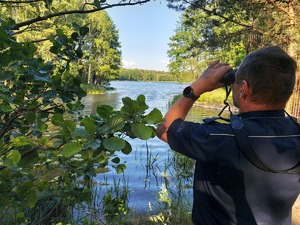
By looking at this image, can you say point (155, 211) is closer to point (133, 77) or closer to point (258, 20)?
point (258, 20)

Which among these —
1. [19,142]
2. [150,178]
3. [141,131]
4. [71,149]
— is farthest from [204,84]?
[150,178]

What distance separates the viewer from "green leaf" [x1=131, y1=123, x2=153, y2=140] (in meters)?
1.13

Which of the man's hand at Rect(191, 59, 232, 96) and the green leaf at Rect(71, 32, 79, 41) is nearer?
the man's hand at Rect(191, 59, 232, 96)

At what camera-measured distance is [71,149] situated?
3.54 ft

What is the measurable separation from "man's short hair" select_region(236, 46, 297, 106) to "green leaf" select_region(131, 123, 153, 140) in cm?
54

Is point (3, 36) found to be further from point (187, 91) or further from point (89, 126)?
point (187, 91)

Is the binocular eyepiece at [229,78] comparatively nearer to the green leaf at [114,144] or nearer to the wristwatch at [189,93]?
the wristwatch at [189,93]

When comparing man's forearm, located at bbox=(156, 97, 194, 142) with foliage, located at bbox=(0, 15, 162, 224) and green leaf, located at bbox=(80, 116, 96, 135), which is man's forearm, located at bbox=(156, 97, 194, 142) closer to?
foliage, located at bbox=(0, 15, 162, 224)

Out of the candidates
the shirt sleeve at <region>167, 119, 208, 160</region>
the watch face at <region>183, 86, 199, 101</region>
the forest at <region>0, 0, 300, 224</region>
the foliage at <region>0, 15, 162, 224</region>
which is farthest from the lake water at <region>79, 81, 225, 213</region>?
the shirt sleeve at <region>167, 119, 208, 160</region>

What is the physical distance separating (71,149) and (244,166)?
2.32 feet

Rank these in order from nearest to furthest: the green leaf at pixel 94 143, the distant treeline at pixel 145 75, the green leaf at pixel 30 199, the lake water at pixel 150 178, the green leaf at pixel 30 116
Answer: the green leaf at pixel 94 143 → the green leaf at pixel 30 199 → the green leaf at pixel 30 116 → the lake water at pixel 150 178 → the distant treeline at pixel 145 75

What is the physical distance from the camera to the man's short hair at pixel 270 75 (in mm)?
1344

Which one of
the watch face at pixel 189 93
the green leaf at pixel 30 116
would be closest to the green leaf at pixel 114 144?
the watch face at pixel 189 93

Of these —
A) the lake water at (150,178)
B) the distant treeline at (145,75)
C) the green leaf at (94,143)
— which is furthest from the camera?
the distant treeline at (145,75)
